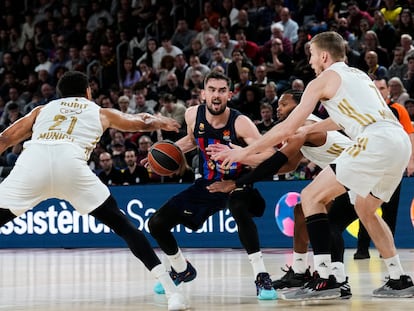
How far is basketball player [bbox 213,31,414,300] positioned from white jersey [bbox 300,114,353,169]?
0.49 m

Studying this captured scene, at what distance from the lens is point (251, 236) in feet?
24.5

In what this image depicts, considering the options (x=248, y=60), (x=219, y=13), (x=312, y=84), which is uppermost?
(x=219, y=13)

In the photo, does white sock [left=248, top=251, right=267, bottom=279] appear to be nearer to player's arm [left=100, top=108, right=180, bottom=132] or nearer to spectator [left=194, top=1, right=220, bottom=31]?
player's arm [left=100, top=108, right=180, bottom=132]

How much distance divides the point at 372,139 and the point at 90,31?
49.2ft

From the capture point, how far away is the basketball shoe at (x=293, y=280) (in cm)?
789

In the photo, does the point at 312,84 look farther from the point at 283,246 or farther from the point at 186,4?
the point at 186,4

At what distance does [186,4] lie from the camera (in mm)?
19719

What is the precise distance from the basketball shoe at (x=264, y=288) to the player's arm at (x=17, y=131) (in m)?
2.22

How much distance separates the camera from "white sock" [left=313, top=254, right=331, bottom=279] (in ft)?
23.5

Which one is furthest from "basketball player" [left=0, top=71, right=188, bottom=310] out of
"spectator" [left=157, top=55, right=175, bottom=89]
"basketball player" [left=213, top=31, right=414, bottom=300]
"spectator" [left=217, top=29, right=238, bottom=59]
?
"spectator" [left=157, top=55, right=175, bottom=89]

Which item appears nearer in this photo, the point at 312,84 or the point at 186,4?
the point at 312,84

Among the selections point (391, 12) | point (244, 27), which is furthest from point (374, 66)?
point (244, 27)

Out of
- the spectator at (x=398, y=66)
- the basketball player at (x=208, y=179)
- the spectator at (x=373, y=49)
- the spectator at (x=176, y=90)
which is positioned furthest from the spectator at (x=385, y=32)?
the basketball player at (x=208, y=179)

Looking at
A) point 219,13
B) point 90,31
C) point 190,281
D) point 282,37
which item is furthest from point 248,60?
point 190,281
